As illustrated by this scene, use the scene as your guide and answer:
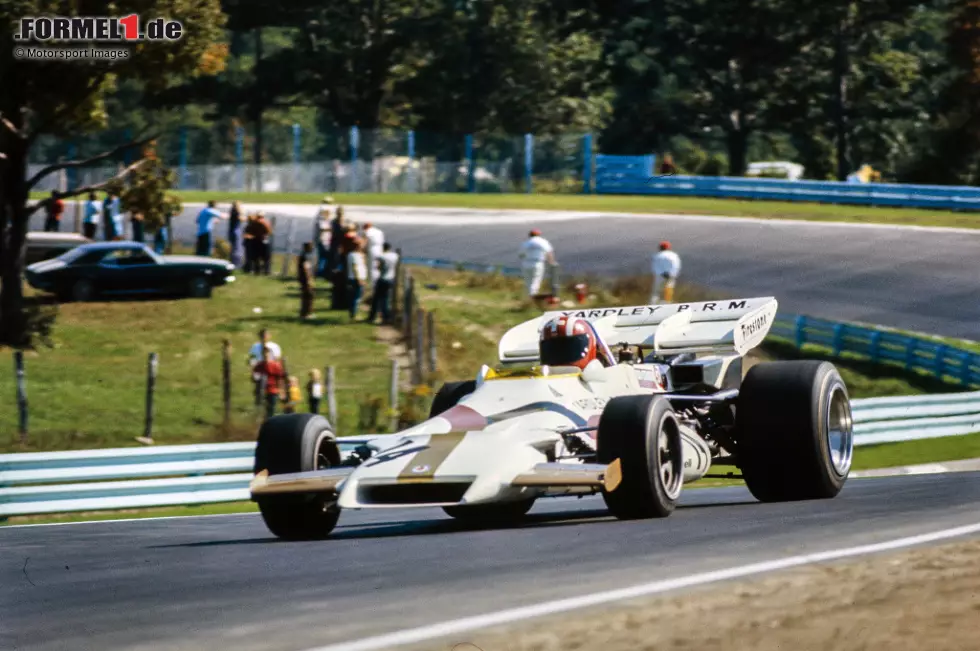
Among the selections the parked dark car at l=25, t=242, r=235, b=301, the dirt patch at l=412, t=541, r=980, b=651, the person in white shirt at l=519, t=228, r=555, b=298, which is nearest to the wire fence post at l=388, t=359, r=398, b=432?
the person in white shirt at l=519, t=228, r=555, b=298

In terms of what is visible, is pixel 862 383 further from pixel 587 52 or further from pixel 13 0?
pixel 587 52

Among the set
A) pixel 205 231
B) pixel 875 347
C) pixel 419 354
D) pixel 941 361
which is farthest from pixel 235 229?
pixel 941 361

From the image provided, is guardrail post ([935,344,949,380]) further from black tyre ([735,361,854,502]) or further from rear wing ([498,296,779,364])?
black tyre ([735,361,854,502])

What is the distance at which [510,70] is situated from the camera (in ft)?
253

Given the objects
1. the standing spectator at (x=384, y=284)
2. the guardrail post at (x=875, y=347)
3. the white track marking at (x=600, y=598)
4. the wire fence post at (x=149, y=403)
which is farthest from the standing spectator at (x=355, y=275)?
the white track marking at (x=600, y=598)

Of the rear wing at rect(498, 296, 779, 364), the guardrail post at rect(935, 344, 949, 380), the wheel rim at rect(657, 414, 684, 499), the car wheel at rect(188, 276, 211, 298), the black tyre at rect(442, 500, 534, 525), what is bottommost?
the guardrail post at rect(935, 344, 949, 380)

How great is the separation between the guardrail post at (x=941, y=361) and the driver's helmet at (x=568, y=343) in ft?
69.0

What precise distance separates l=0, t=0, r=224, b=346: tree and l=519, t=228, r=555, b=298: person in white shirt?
7.70 m

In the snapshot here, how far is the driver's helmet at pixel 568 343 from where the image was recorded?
39.3 ft

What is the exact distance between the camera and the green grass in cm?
4747

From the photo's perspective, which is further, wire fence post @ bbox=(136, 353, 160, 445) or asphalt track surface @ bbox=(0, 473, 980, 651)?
wire fence post @ bbox=(136, 353, 160, 445)

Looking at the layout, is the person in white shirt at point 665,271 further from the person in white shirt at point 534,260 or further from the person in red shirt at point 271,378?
the person in red shirt at point 271,378

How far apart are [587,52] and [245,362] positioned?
57128 mm

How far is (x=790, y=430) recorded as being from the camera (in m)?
12.0
